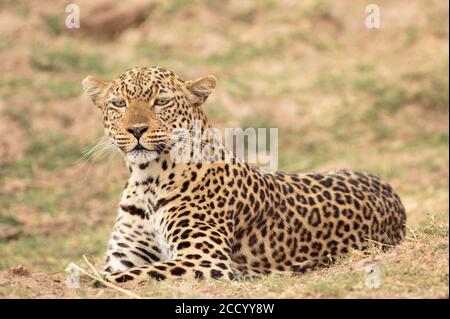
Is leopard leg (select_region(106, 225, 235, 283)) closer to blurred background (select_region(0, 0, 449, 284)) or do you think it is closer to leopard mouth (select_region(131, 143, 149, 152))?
leopard mouth (select_region(131, 143, 149, 152))

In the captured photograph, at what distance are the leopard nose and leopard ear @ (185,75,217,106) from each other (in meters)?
0.72

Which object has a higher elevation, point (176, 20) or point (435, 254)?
point (176, 20)

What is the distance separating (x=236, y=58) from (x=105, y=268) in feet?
43.4

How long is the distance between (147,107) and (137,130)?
1.09ft

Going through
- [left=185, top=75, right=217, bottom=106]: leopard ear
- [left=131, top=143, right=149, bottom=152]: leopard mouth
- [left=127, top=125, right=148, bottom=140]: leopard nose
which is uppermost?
[left=185, top=75, right=217, bottom=106]: leopard ear

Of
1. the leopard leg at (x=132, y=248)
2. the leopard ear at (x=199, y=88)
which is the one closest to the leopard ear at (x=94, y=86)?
the leopard ear at (x=199, y=88)

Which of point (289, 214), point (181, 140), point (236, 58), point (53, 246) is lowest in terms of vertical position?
point (53, 246)

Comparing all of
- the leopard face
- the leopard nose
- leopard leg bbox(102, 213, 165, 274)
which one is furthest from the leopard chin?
leopard leg bbox(102, 213, 165, 274)

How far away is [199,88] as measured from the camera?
9352mm

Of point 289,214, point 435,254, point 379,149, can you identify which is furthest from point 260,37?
point 435,254

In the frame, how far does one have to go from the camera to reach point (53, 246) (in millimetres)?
14117

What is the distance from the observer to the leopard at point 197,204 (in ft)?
29.1

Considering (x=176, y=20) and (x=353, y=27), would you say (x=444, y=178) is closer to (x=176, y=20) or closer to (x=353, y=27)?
(x=353, y=27)

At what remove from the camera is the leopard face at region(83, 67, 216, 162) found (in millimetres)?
8836
